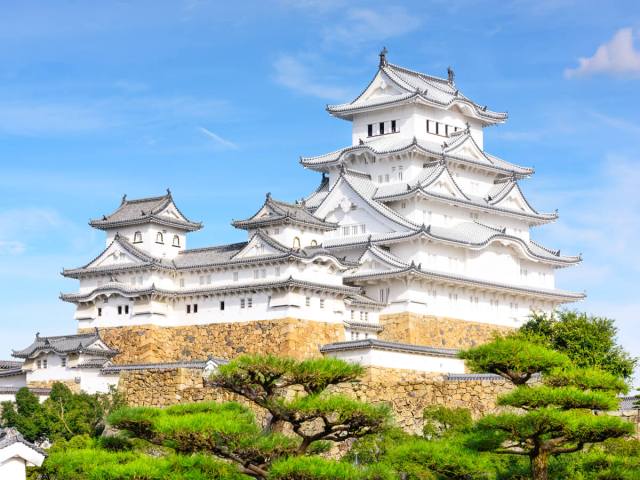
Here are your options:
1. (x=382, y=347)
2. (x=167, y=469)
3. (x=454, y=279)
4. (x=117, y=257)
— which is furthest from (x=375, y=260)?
(x=167, y=469)

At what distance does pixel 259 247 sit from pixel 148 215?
5.87 m

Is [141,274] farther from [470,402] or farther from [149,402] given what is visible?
[470,402]

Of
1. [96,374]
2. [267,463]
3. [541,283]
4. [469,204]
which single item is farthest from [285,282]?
[267,463]

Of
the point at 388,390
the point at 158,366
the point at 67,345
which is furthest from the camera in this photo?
the point at 67,345

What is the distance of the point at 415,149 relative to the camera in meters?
61.0

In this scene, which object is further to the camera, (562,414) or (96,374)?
(96,374)

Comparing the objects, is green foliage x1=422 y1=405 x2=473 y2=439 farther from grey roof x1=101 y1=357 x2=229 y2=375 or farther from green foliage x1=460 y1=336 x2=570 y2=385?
green foliage x1=460 y1=336 x2=570 y2=385

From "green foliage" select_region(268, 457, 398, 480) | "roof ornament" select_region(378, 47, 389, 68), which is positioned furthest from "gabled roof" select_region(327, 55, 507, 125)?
"green foliage" select_region(268, 457, 398, 480)

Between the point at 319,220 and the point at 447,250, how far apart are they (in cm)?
779

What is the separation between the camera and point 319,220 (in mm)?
53938

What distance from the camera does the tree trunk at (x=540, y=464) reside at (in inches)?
1144

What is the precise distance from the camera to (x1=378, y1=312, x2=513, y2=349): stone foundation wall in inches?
2144

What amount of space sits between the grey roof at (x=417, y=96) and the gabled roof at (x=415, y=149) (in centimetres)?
178

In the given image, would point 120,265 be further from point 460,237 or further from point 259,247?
point 460,237
